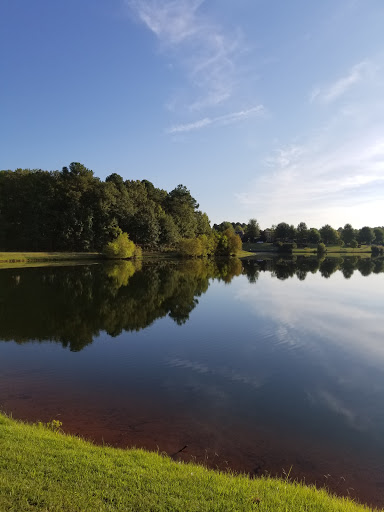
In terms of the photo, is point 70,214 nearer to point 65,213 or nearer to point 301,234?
point 65,213

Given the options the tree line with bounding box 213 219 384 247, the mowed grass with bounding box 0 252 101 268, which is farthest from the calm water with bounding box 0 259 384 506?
the tree line with bounding box 213 219 384 247

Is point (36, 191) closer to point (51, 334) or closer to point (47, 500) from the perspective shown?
point (51, 334)

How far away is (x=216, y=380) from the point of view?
12484 mm

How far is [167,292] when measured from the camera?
33.0 m

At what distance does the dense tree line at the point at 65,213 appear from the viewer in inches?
3068

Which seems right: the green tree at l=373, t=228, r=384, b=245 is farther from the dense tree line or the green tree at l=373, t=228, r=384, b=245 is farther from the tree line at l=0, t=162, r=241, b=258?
the dense tree line

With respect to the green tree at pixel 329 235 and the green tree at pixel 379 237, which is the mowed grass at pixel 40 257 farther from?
the green tree at pixel 379 237

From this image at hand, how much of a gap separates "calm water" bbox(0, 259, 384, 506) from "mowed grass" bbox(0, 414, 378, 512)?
188cm

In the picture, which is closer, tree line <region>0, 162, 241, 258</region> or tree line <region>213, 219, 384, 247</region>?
tree line <region>0, 162, 241, 258</region>

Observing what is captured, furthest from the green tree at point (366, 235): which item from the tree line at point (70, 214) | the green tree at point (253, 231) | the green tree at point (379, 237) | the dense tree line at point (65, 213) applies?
the dense tree line at point (65, 213)

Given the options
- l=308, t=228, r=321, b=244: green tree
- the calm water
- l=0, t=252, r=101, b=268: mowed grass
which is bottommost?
the calm water

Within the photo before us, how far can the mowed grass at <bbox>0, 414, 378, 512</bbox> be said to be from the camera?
4.66 metres

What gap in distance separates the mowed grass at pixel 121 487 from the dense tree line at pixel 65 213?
251ft

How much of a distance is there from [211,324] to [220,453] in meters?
13.2
